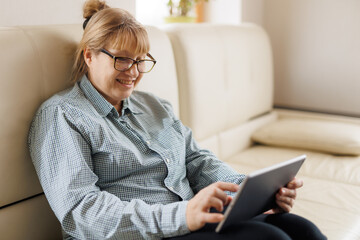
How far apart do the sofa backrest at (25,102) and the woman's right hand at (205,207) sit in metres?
0.52

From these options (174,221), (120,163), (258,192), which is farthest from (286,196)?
(120,163)

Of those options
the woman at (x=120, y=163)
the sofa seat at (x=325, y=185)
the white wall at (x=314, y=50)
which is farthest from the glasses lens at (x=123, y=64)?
the white wall at (x=314, y=50)

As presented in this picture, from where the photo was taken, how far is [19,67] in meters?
1.33

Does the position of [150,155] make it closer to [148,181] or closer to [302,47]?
[148,181]

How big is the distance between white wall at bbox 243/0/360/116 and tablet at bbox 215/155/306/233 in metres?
1.90

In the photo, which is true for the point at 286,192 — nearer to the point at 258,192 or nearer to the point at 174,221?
the point at 258,192

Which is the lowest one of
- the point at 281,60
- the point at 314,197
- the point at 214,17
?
the point at 314,197

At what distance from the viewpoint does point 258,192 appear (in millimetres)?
1121

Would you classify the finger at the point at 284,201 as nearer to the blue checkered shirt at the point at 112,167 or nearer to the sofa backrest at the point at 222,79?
the blue checkered shirt at the point at 112,167

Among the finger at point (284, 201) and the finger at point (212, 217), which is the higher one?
the finger at point (212, 217)

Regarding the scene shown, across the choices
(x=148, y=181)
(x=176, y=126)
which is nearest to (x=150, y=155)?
(x=148, y=181)

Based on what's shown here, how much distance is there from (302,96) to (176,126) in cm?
180

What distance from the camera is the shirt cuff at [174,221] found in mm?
1151

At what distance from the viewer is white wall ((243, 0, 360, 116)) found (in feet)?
9.59
